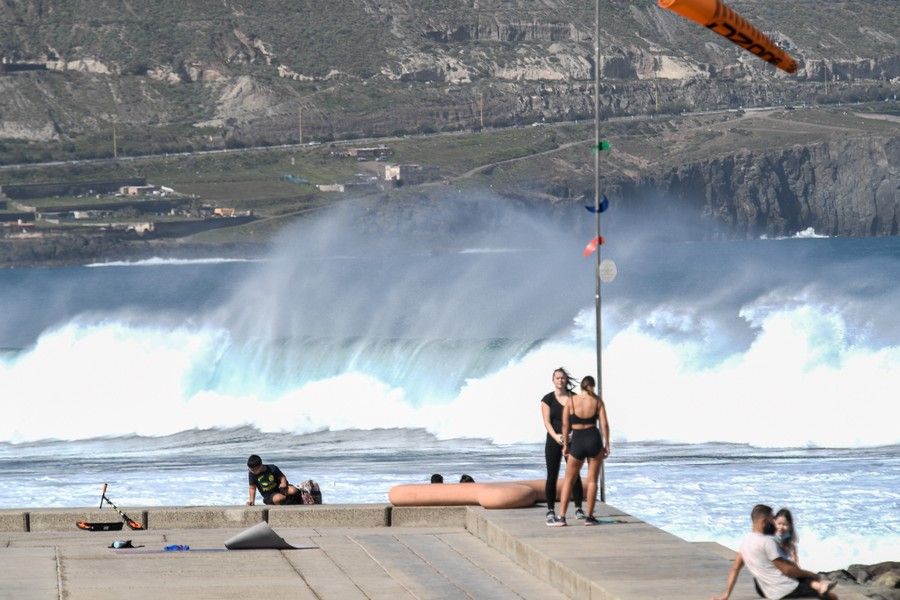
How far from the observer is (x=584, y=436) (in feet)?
54.8

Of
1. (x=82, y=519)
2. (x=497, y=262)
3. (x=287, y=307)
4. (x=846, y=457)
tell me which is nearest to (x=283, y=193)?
(x=497, y=262)

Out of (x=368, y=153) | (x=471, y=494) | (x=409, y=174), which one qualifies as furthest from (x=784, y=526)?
(x=368, y=153)

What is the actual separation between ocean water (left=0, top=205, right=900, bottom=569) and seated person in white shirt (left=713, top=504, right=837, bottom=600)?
8.95 m

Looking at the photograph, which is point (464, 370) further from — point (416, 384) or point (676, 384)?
point (676, 384)

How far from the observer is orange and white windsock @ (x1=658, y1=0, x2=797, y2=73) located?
13281mm

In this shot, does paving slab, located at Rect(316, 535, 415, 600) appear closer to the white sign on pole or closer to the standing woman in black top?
the standing woman in black top

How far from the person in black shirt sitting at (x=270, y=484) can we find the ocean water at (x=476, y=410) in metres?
5.50

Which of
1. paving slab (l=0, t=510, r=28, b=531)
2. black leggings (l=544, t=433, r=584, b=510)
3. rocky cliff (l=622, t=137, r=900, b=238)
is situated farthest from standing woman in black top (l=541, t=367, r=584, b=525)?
rocky cliff (l=622, t=137, r=900, b=238)

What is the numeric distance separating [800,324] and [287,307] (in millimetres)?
37409

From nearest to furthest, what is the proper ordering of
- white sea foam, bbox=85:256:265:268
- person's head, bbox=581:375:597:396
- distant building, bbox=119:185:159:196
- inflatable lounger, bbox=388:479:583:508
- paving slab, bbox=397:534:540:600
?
paving slab, bbox=397:534:540:600, person's head, bbox=581:375:597:396, inflatable lounger, bbox=388:479:583:508, white sea foam, bbox=85:256:265:268, distant building, bbox=119:185:159:196

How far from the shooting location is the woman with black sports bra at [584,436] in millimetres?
16625

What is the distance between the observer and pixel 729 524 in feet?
77.6

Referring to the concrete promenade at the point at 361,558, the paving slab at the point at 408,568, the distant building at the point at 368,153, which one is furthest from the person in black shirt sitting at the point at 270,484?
the distant building at the point at 368,153

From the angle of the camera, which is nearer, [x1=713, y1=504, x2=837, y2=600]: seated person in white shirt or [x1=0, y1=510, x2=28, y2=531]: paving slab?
[x1=713, y1=504, x2=837, y2=600]: seated person in white shirt
